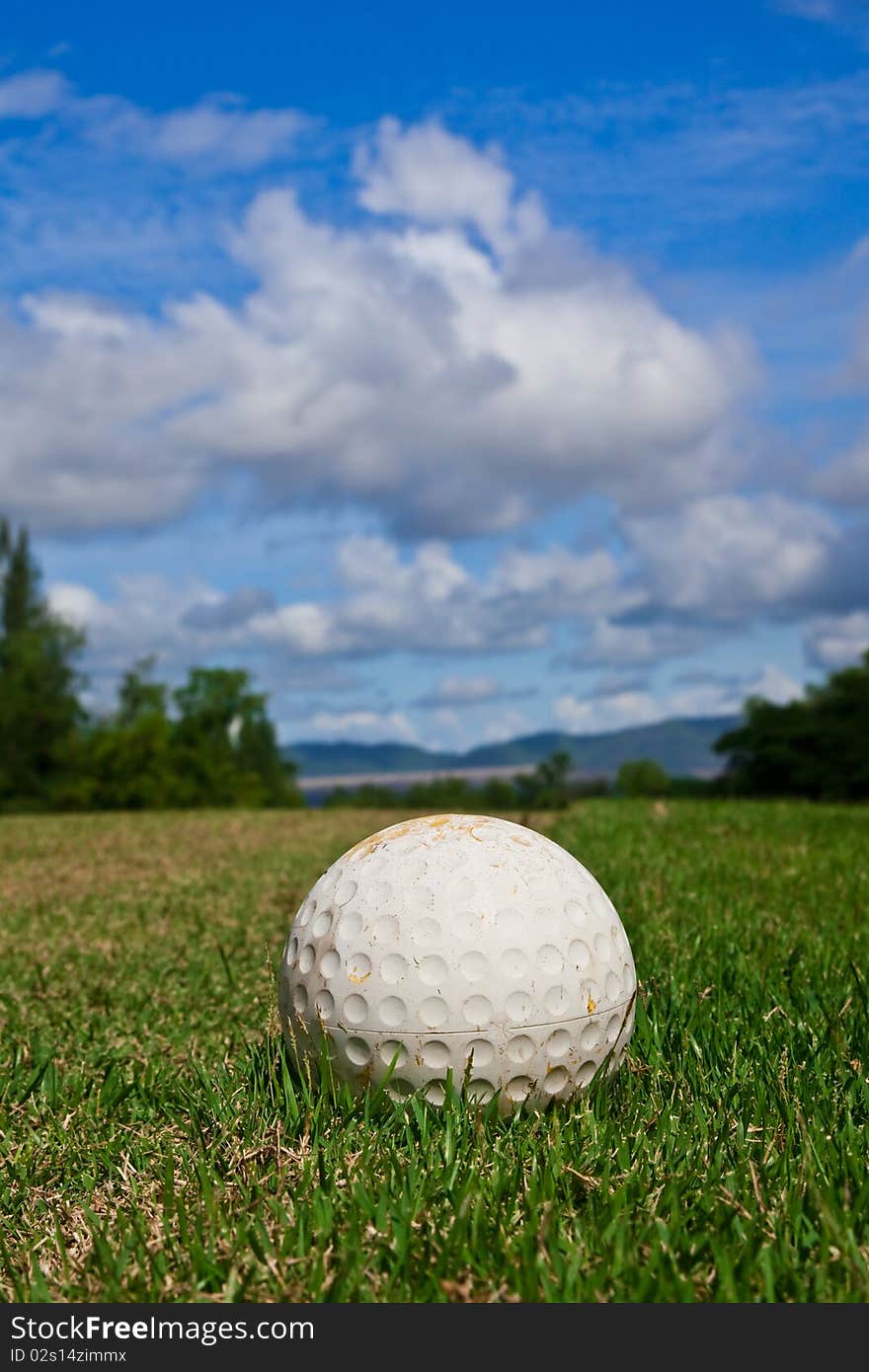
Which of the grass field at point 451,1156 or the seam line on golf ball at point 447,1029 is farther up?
the seam line on golf ball at point 447,1029

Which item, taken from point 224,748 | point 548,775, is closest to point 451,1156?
point 224,748

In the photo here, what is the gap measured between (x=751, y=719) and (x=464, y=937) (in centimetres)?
4863

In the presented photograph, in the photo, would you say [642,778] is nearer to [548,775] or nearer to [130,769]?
[548,775]

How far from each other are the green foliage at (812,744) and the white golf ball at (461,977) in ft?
138

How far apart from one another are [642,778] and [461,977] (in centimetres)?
9267

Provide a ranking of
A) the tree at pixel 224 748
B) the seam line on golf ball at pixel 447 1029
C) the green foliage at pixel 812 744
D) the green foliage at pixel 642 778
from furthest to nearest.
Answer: the green foliage at pixel 642 778
the tree at pixel 224 748
the green foliage at pixel 812 744
the seam line on golf ball at pixel 447 1029

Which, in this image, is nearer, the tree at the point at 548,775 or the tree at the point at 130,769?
the tree at the point at 130,769

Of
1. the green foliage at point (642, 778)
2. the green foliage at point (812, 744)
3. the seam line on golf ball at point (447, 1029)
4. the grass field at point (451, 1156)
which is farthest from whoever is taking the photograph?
the green foliage at point (642, 778)

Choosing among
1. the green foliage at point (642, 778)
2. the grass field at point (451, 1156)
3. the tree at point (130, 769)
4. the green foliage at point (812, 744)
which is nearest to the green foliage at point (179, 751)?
the tree at point (130, 769)

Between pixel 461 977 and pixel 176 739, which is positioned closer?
pixel 461 977

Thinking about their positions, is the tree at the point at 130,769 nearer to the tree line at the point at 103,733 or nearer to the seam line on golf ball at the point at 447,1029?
the tree line at the point at 103,733

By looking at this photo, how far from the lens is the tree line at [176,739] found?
46.4 metres

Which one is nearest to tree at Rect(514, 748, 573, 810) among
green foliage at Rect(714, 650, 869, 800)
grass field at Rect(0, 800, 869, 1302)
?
green foliage at Rect(714, 650, 869, 800)

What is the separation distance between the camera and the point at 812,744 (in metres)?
47.2
